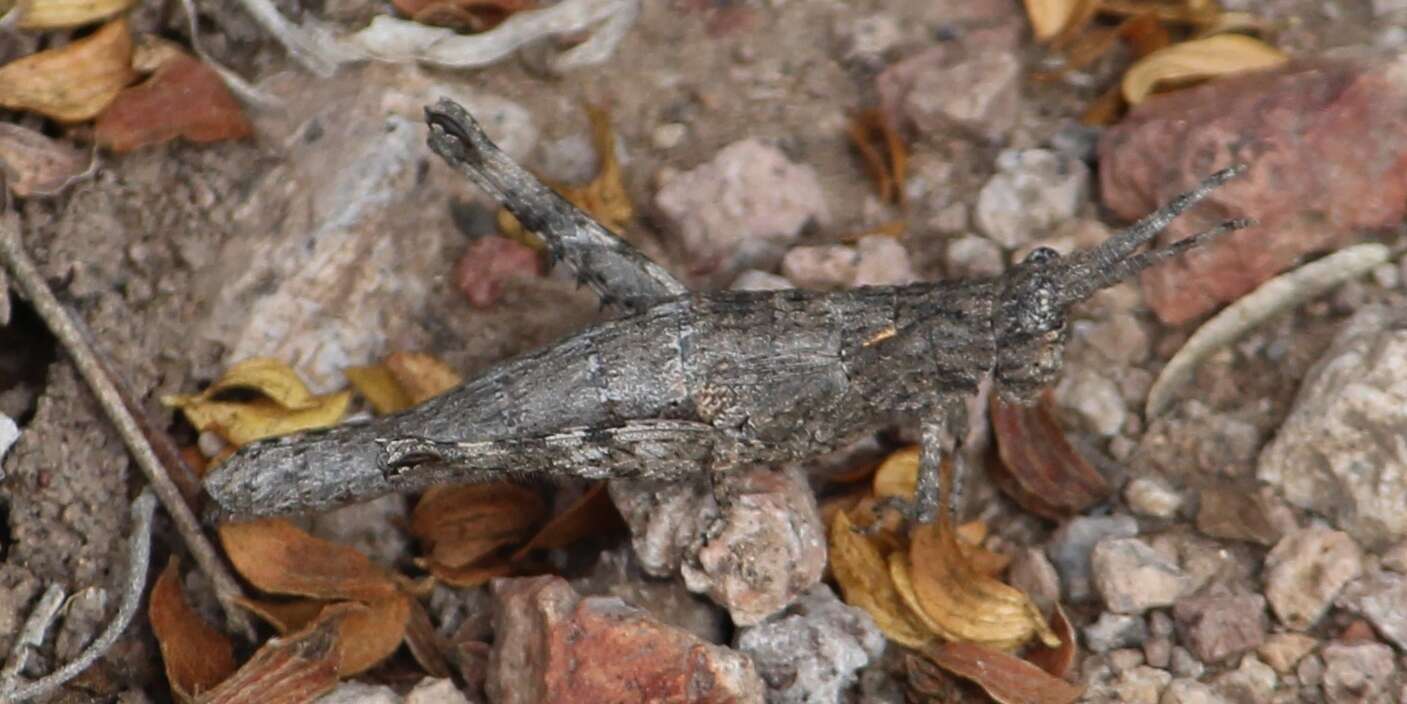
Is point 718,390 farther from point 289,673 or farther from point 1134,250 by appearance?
point 289,673

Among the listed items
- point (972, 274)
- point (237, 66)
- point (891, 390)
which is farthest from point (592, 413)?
point (237, 66)

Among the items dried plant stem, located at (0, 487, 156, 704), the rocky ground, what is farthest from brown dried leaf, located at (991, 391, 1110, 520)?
dried plant stem, located at (0, 487, 156, 704)

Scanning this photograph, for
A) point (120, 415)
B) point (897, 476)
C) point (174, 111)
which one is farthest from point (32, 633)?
point (897, 476)

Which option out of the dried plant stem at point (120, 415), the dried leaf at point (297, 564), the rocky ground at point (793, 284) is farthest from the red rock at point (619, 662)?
the dried plant stem at point (120, 415)

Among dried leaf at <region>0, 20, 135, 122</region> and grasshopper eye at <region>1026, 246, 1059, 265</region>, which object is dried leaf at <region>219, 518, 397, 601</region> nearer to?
dried leaf at <region>0, 20, 135, 122</region>

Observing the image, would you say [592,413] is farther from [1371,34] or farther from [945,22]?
[1371,34]

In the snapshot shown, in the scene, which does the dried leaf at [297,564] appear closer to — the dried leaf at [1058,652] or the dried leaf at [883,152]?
the dried leaf at [1058,652]
